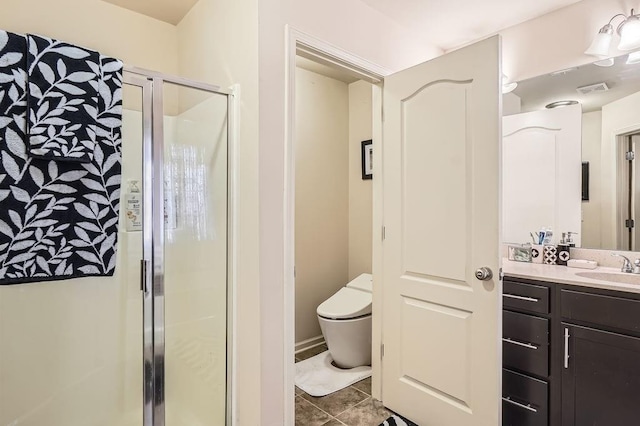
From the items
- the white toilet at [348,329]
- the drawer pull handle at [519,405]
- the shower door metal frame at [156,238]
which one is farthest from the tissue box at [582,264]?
the shower door metal frame at [156,238]

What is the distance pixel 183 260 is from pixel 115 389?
0.84m

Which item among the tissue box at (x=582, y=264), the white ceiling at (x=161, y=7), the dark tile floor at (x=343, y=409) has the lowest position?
the dark tile floor at (x=343, y=409)

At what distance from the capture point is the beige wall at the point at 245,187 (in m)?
1.61

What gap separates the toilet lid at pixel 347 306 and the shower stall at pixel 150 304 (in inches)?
38.1

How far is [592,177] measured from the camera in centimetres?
208

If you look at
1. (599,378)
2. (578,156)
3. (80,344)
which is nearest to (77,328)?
(80,344)

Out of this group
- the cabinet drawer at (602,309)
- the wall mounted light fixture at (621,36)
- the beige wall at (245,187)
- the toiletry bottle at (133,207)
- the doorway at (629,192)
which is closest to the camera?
the cabinet drawer at (602,309)

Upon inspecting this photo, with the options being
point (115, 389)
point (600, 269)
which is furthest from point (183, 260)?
point (600, 269)

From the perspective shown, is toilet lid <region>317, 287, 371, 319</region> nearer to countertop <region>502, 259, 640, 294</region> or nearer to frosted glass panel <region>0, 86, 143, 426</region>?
countertop <region>502, 259, 640, 294</region>

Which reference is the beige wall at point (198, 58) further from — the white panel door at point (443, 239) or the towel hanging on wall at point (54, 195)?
the white panel door at point (443, 239)

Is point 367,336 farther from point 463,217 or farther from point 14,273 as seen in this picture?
point 14,273

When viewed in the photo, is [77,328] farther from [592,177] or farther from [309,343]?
[592,177]

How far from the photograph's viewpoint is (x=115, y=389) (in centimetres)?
194

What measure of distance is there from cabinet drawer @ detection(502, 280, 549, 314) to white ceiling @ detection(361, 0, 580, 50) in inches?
63.8
